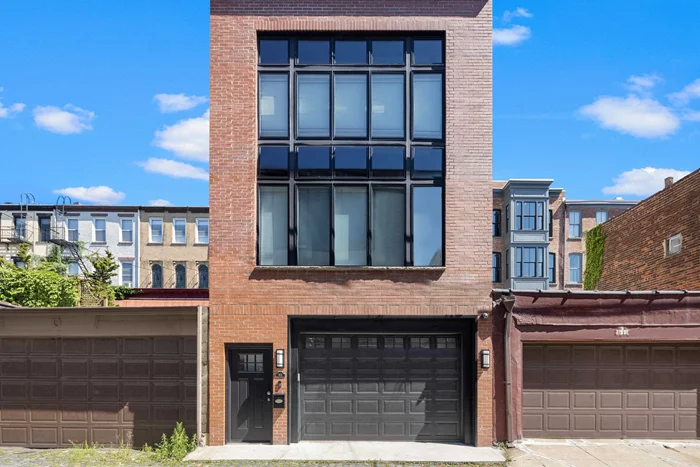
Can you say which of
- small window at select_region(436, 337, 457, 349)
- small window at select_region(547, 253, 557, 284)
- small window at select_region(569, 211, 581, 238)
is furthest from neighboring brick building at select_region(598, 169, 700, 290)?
small window at select_region(569, 211, 581, 238)

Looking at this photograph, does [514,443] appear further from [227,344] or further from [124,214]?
[124,214]

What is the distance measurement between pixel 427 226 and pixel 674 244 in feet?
31.7

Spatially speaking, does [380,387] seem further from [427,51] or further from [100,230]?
[100,230]

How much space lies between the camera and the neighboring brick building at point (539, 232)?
124 ft

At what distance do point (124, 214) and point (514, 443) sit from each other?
31553 mm

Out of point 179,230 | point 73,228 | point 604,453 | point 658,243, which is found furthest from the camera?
point 179,230

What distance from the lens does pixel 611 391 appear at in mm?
12641

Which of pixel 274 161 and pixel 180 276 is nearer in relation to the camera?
pixel 274 161

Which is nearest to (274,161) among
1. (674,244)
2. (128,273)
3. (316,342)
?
(316,342)

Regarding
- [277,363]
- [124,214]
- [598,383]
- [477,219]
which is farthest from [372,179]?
[124,214]

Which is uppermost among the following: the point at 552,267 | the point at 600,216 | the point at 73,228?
the point at 600,216

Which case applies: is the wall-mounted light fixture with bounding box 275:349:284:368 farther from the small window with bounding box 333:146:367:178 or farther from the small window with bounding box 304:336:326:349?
the small window with bounding box 333:146:367:178

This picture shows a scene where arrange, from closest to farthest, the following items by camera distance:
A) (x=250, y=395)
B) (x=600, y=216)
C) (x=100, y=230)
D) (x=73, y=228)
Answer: (x=250, y=395) → (x=73, y=228) → (x=100, y=230) → (x=600, y=216)

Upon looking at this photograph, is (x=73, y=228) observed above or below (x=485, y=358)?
above
